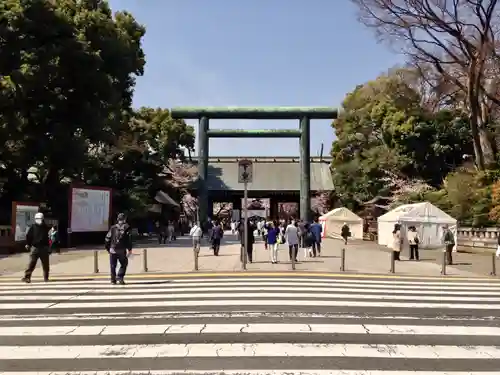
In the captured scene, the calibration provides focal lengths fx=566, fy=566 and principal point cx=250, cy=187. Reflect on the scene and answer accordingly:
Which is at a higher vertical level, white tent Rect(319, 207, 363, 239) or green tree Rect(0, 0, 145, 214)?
green tree Rect(0, 0, 145, 214)

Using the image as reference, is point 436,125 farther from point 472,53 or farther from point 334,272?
point 334,272

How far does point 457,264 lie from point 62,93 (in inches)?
860

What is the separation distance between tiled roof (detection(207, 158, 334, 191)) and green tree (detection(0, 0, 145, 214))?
25.6 meters

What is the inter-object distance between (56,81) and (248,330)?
1009 inches

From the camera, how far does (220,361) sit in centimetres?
611

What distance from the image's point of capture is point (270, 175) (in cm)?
6066

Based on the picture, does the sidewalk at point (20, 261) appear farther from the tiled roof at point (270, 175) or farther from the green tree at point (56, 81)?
the tiled roof at point (270, 175)

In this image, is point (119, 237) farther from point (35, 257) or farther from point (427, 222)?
point (427, 222)

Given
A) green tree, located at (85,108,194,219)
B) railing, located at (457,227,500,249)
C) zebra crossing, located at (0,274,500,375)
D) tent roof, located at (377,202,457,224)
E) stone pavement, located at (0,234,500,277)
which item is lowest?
zebra crossing, located at (0,274,500,375)

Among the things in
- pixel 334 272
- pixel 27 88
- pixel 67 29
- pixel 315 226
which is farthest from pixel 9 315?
pixel 67 29

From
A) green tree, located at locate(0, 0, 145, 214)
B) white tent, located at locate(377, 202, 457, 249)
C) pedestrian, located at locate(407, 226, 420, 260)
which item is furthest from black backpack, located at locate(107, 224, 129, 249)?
white tent, located at locate(377, 202, 457, 249)

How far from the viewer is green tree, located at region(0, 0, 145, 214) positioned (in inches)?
1070

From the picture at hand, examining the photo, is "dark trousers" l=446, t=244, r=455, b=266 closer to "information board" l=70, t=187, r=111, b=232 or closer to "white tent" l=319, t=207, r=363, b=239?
"information board" l=70, t=187, r=111, b=232

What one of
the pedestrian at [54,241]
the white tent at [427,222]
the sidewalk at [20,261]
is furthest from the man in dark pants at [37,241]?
the white tent at [427,222]
